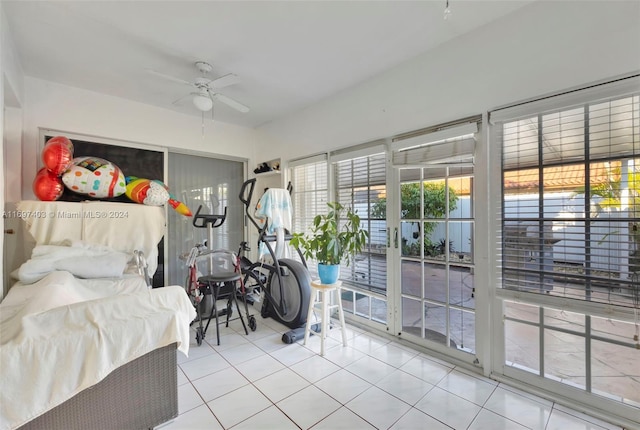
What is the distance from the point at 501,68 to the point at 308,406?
9.25ft

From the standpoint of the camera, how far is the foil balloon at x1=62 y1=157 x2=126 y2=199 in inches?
98.3

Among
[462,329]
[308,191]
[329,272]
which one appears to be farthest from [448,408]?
[308,191]

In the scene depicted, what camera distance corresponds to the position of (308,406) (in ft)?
6.10

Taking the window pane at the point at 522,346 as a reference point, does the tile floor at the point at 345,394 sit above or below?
below

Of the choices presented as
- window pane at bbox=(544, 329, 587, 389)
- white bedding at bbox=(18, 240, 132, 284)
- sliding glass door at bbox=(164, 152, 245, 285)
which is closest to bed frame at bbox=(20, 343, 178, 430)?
white bedding at bbox=(18, 240, 132, 284)

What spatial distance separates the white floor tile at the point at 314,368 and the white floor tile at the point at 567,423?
144 cm

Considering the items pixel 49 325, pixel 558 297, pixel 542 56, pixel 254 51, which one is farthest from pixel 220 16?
pixel 558 297

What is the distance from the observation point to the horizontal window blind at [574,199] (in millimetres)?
1643

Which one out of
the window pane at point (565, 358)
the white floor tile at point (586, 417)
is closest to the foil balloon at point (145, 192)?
the window pane at point (565, 358)

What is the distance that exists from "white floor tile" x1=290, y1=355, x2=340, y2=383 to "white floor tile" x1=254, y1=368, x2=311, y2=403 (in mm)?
52

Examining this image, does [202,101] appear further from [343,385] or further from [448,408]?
[448,408]

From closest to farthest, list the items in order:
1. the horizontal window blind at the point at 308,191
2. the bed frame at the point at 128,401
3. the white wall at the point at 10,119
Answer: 1. the bed frame at the point at 128,401
2. the white wall at the point at 10,119
3. the horizontal window blind at the point at 308,191

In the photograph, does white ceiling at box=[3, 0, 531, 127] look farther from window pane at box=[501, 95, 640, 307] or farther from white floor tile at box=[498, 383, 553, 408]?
white floor tile at box=[498, 383, 553, 408]

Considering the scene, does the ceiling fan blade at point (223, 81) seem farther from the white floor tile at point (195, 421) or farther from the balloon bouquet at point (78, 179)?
the white floor tile at point (195, 421)
